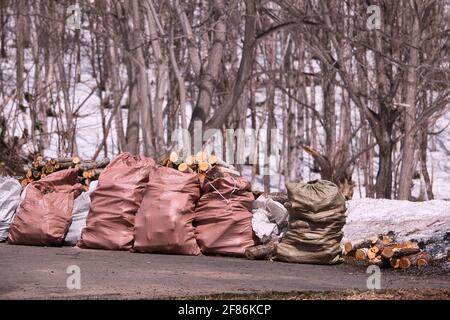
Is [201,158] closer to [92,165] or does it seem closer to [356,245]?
[92,165]

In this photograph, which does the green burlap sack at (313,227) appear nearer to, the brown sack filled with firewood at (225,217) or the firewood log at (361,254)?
the firewood log at (361,254)

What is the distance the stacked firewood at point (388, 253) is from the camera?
8844 mm

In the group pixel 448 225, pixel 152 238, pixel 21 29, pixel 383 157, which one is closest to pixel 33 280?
pixel 152 238

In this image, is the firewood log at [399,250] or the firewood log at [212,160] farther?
the firewood log at [212,160]

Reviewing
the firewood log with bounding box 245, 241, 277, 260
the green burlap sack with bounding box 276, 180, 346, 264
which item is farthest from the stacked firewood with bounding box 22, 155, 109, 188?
the green burlap sack with bounding box 276, 180, 346, 264

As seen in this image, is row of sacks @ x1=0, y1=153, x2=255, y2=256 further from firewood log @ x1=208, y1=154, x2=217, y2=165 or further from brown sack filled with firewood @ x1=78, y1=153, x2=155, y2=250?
firewood log @ x1=208, y1=154, x2=217, y2=165

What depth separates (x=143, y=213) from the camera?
9.66m

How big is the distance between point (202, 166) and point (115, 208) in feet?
3.40

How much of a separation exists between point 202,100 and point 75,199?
3827 millimetres

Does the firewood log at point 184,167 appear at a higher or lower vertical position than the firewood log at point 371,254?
higher

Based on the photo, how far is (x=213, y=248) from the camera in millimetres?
9633

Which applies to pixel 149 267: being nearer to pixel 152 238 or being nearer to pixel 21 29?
pixel 152 238

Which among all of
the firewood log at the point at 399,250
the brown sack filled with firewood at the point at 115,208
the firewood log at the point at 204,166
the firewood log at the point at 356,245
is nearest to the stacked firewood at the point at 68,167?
the brown sack filled with firewood at the point at 115,208

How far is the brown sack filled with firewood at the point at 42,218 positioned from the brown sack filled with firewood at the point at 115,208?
0.28m
